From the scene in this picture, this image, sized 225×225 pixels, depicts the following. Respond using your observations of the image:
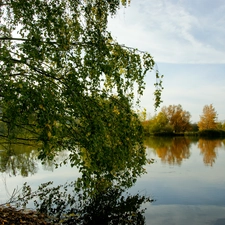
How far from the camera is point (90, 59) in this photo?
5.68m

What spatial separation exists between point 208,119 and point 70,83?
64833mm

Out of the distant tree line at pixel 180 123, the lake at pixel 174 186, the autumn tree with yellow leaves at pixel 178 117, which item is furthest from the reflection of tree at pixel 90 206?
the autumn tree with yellow leaves at pixel 178 117

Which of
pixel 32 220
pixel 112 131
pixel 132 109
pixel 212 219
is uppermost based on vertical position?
pixel 132 109

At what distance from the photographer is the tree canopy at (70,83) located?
13.9ft

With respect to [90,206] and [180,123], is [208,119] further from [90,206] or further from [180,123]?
[90,206]

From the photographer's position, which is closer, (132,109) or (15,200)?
(132,109)

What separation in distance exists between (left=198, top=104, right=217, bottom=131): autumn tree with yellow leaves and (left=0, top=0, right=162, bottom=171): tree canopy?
201ft

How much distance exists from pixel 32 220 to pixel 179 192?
6.67 meters

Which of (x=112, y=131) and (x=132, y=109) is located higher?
(x=132, y=109)

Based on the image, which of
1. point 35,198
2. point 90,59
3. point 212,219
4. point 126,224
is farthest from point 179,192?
point 90,59

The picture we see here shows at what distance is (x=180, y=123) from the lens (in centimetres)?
6994

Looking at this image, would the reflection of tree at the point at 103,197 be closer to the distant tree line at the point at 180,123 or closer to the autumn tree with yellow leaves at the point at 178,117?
the distant tree line at the point at 180,123

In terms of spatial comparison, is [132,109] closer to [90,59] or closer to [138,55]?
[138,55]

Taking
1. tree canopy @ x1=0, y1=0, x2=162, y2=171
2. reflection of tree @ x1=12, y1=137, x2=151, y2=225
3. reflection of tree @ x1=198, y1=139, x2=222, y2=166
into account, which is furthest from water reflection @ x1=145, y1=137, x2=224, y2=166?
tree canopy @ x1=0, y1=0, x2=162, y2=171
